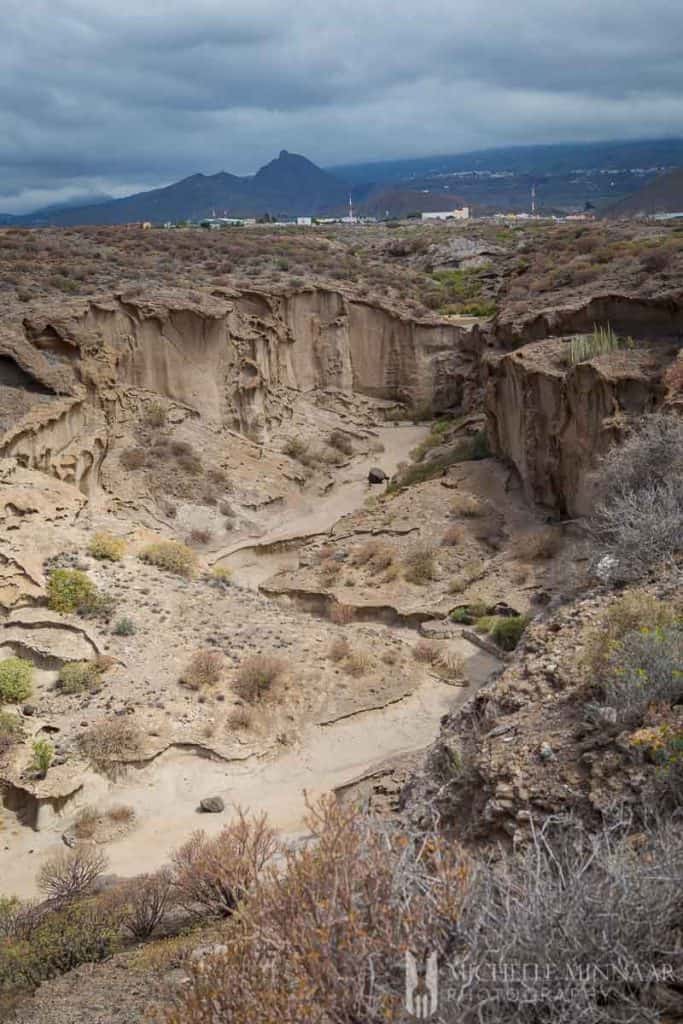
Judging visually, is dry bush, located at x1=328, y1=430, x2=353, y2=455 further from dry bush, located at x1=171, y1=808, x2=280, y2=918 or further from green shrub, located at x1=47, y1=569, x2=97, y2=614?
dry bush, located at x1=171, y1=808, x2=280, y2=918

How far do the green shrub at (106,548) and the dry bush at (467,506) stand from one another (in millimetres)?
8591

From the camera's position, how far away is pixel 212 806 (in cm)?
1126

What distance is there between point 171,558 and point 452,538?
678 centimetres

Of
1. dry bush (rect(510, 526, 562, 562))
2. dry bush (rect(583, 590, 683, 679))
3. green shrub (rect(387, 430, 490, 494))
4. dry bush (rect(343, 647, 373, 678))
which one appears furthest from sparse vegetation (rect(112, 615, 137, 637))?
green shrub (rect(387, 430, 490, 494))

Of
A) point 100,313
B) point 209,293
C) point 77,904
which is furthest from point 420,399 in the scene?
point 77,904

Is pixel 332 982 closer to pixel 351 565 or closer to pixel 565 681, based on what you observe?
pixel 565 681

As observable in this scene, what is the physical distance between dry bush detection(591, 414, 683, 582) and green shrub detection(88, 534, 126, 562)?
944 cm

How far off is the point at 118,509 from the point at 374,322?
15.6m

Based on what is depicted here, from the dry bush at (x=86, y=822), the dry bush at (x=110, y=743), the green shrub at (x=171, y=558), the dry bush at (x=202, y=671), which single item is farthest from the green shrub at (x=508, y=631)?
the dry bush at (x=86, y=822)

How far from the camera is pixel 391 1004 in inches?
152

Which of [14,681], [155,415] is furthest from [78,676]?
[155,415]

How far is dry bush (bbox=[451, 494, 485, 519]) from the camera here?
2092 cm

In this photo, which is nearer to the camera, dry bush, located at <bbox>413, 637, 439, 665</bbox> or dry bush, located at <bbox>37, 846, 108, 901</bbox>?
dry bush, located at <bbox>37, 846, 108, 901</bbox>

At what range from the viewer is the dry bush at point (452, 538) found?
1981 cm
